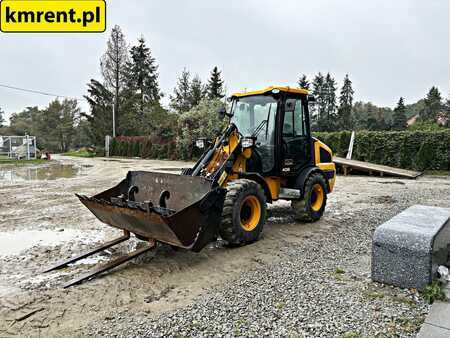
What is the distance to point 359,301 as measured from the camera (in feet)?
10.5

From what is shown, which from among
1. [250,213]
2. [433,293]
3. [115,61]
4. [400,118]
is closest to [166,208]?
[250,213]

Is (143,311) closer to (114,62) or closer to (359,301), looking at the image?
(359,301)

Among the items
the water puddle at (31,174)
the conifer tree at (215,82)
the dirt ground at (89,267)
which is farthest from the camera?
the conifer tree at (215,82)

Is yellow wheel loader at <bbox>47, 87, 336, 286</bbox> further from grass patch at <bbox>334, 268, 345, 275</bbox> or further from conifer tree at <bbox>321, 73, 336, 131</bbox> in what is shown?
conifer tree at <bbox>321, 73, 336, 131</bbox>

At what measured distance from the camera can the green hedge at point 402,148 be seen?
1480 centimetres

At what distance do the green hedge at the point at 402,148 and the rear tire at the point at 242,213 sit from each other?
13130 mm

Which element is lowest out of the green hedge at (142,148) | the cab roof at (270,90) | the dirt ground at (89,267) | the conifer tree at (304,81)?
the dirt ground at (89,267)

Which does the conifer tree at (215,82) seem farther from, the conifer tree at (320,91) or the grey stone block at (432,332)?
the grey stone block at (432,332)

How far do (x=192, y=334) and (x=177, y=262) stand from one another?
1580mm

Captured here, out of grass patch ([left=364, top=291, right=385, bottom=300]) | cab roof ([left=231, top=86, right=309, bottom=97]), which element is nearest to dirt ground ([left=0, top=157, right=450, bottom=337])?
grass patch ([left=364, top=291, right=385, bottom=300])

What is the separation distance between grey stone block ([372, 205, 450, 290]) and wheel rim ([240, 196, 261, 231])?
1779 mm

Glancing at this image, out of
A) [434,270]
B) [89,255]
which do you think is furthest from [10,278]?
[434,270]

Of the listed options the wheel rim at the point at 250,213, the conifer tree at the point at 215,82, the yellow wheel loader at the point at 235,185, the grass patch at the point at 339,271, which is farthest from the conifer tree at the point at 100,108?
the grass patch at the point at 339,271

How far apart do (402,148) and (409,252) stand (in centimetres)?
1424
